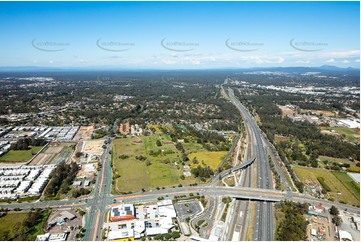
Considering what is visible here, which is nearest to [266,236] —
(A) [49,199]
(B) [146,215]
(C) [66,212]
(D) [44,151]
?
(B) [146,215]

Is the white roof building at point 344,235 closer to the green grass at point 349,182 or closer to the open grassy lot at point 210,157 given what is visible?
the green grass at point 349,182

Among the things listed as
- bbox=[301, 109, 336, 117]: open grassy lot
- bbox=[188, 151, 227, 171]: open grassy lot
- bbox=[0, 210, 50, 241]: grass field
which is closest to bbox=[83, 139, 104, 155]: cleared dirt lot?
bbox=[188, 151, 227, 171]: open grassy lot

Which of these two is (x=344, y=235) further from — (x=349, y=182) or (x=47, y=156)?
(x=47, y=156)

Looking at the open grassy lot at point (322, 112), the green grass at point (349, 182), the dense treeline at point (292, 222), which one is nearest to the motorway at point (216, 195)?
the dense treeline at point (292, 222)

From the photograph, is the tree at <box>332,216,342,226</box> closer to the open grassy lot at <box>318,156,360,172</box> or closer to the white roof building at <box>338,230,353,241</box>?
the white roof building at <box>338,230,353,241</box>

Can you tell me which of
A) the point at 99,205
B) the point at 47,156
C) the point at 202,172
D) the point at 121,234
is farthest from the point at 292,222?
the point at 47,156

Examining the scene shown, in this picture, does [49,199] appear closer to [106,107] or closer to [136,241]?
[136,241]

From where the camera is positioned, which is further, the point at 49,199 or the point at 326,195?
the point at 326,195
